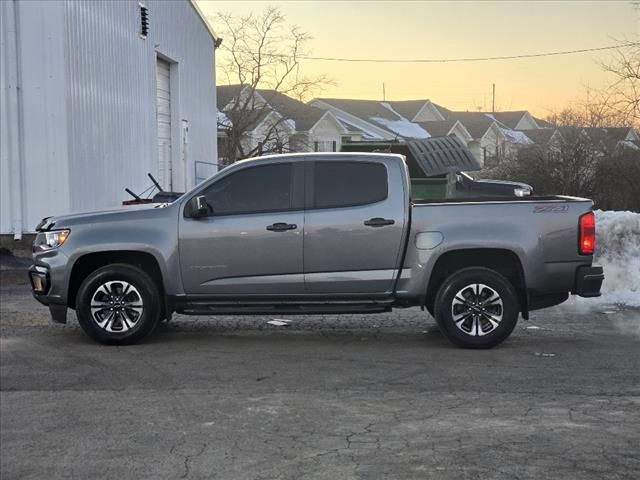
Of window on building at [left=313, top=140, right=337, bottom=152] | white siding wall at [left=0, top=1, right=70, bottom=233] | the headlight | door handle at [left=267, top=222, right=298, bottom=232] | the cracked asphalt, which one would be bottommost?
the cracked asphalt

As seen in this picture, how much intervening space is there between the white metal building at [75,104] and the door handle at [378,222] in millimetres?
7825

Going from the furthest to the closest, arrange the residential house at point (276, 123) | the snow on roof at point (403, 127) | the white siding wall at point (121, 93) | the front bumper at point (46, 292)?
the snow on roof at point (403, 127) → the residential house at point (276, 123) → the white siding wall at point (121, 93) → the front bumper at point (46, 292)

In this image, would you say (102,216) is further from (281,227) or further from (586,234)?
(586,234)

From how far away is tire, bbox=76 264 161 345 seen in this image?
766 cm

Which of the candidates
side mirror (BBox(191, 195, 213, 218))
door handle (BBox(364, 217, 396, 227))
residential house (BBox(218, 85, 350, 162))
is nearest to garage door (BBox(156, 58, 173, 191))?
side mirror (BBox(191, 195, 213, 218))

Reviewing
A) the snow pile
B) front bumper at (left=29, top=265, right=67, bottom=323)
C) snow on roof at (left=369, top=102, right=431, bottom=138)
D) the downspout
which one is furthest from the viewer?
snow on roof at (left=369, top=102, right=431, bottom=138)

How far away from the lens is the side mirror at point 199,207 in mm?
7613

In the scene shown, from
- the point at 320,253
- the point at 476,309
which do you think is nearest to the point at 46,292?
the point at 320,253

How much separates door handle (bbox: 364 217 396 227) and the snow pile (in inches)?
164

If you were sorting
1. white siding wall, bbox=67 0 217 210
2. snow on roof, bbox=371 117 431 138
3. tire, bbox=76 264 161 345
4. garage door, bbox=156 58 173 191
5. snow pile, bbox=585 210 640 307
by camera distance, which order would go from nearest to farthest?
tire, bbox=76 264 161 345 < snow pile, bbox=585 210 640 307 < white siding wall, bbox=67 0 217 210 < garage door, bbox=156 58 173 191 < snow on roof, bbox=371 117 431 138

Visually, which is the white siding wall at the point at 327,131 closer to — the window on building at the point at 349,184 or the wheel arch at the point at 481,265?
the window on building at the point at 349,184

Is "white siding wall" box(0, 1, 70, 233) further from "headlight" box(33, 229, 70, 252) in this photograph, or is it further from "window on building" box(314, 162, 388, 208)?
"window on building" box(314, 162, 388, 208)

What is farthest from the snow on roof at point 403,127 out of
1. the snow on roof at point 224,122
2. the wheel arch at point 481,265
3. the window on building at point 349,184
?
the wheel arch at point 481,265

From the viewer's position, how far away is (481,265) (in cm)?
770
